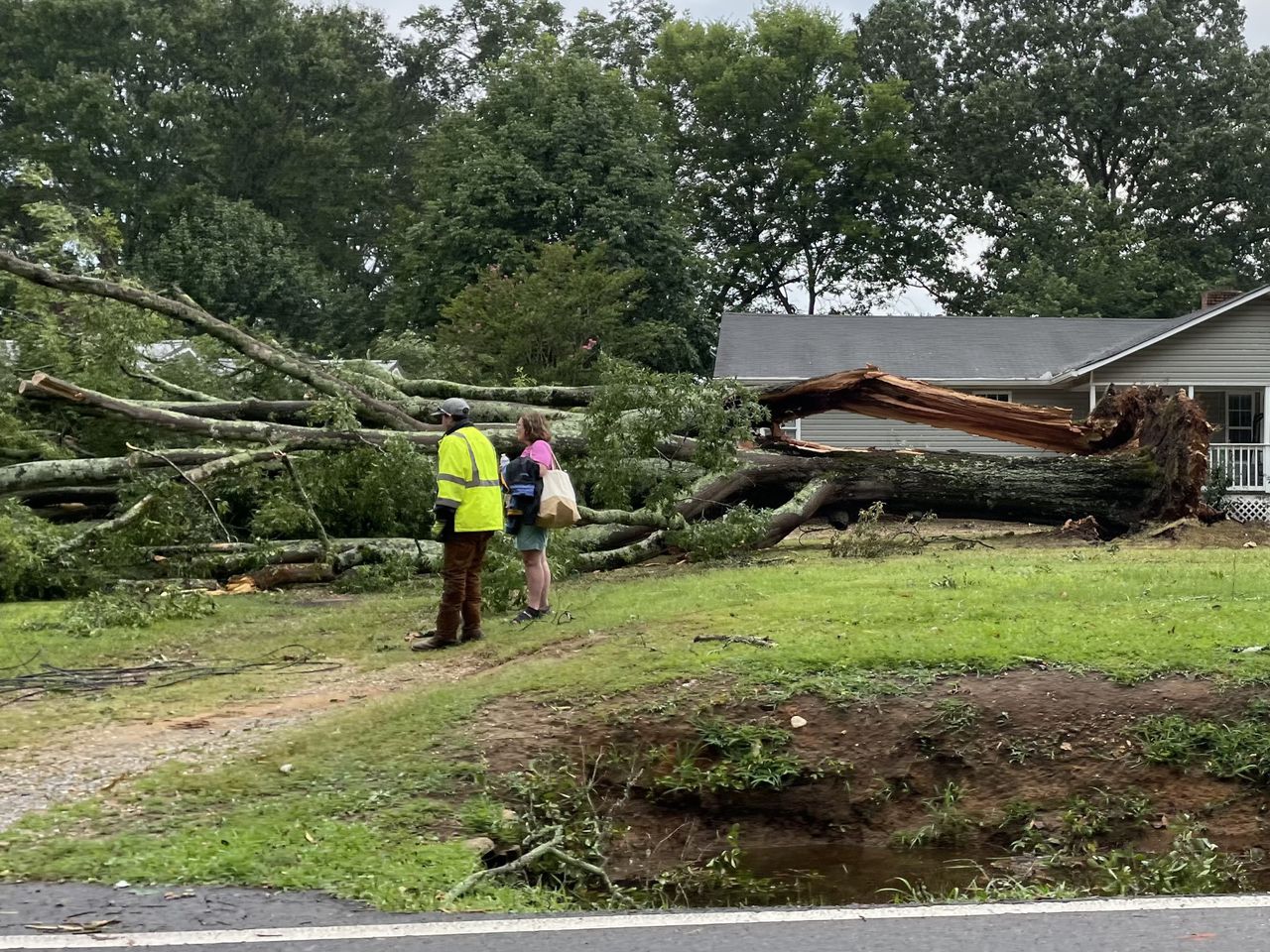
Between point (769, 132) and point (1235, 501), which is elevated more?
point (769, 132)

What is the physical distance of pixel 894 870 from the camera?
17.6ft

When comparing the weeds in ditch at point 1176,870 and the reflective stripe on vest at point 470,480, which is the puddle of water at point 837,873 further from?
the reflective stripe on vest at point 470,480

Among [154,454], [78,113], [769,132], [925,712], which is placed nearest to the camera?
[925,712]

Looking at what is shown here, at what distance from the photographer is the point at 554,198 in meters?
32.9

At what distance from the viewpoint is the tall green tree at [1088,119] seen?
4266cm

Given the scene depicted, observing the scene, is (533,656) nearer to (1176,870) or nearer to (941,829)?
(941,829)

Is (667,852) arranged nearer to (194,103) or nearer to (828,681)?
(828,681)

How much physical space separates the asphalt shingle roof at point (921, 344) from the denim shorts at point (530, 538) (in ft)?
55.2

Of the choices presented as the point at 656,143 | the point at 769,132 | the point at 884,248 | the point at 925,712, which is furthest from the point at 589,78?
the point at 925,712

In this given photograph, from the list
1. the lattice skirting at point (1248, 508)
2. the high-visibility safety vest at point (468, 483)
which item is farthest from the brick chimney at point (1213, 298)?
the high-visibility safety vest at point (468, 483)

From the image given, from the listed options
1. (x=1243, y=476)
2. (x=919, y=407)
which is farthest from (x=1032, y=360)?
(x=919, y=407)

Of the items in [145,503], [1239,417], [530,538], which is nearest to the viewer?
[530,538]

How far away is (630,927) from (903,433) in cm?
2409

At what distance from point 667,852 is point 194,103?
43767mm
